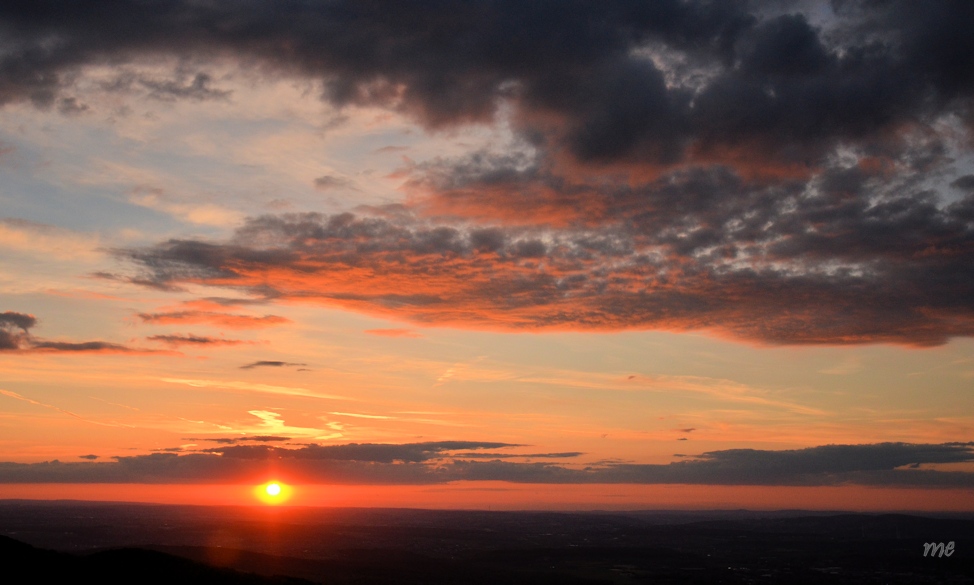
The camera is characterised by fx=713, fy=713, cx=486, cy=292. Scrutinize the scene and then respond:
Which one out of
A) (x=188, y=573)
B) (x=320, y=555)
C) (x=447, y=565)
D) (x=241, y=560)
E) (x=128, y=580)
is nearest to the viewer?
(x=128, y=580)

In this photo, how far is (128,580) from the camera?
2977 inches

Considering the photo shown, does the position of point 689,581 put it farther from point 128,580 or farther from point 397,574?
point 128,580

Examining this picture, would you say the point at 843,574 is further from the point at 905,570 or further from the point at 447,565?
the point at 447,565

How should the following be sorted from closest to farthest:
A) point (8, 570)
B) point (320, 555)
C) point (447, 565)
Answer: point (8, 570)
point (447, 565)
point (320, 555)

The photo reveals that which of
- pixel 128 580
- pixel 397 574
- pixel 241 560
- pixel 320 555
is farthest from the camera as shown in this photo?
pixel 320 555

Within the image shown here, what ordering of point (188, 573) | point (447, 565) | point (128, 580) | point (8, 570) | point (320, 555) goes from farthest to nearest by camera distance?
point (320, 555), point (447, 565), point (188, 573), point (128, 580), point (8, 570)

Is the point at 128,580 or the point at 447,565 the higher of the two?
the point at 128,580

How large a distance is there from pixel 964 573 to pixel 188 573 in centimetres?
19519

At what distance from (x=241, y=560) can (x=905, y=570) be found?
175m

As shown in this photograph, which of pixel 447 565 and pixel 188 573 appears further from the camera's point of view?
pixel 447 565

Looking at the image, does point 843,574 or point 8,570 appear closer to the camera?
point 8,570

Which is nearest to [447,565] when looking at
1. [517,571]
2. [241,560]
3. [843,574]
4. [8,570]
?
[517,571]

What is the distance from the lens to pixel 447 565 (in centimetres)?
17888

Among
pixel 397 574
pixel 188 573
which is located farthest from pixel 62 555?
pixel 397 574
